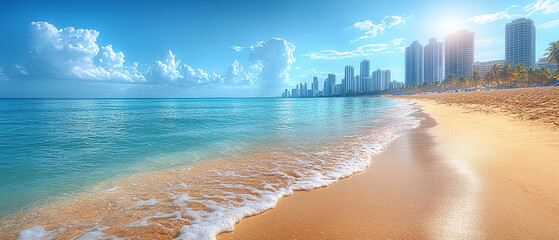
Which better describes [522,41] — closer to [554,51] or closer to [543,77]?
[543,77]

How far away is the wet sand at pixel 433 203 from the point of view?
2.99 metres

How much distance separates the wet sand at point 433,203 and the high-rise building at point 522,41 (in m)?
206

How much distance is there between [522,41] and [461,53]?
1234 inches

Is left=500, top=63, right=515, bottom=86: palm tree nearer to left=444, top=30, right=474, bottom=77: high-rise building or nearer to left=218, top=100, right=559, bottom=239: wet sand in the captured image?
left=444, top=30, right=474, bottom=77: high-rise building

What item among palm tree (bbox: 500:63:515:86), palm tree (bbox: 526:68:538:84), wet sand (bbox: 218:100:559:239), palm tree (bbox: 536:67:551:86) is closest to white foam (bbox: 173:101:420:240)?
wet sand (bbox: 218:100:559:239)

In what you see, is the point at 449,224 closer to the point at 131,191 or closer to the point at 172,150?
the point at 131,191

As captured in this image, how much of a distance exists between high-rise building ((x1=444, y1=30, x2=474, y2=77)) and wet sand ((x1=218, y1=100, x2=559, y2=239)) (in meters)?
207

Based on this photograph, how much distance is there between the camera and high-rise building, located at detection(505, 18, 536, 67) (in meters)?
149

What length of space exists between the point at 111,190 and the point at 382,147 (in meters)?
8.15

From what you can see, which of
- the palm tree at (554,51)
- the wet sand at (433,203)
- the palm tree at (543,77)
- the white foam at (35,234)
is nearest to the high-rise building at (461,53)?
the palm tree at (543,77)

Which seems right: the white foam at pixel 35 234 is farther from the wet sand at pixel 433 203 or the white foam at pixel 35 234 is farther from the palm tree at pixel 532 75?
the palm tree at pixel 532 75

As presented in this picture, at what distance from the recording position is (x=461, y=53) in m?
171

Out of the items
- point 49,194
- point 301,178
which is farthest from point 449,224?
point 49,194

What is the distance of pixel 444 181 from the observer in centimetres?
464
